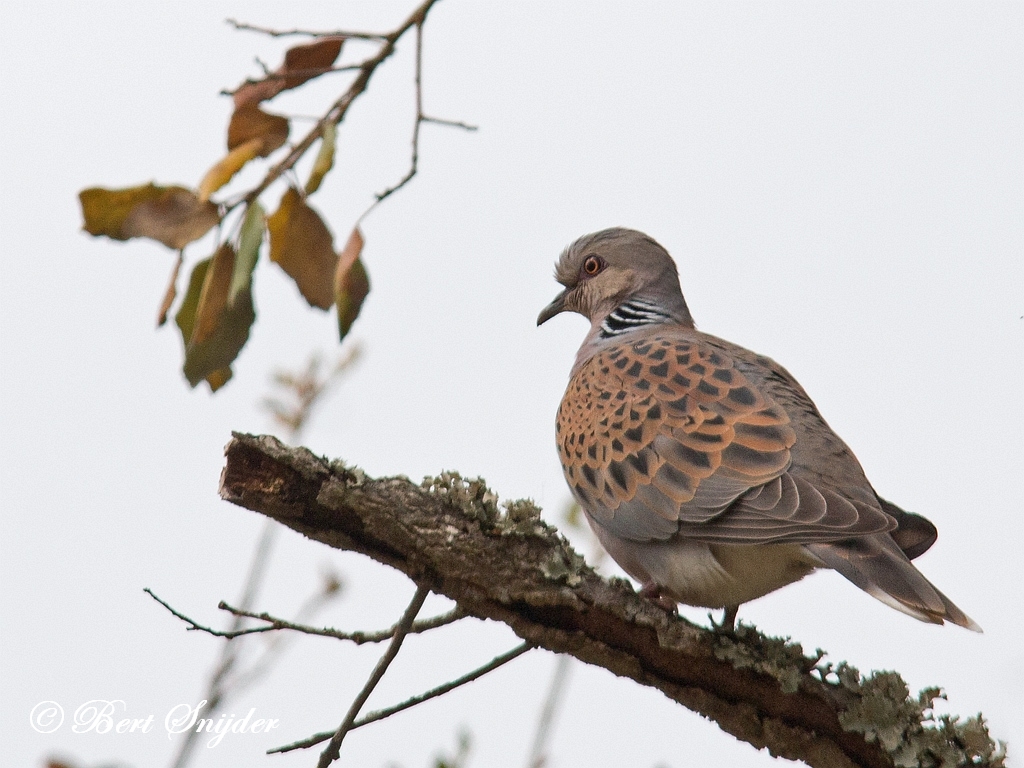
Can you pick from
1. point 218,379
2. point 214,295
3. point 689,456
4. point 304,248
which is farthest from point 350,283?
point 689,456

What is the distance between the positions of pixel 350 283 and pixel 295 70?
487 millimetres

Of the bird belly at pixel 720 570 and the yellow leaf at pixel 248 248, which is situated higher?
the bird belly at pixel 720 570

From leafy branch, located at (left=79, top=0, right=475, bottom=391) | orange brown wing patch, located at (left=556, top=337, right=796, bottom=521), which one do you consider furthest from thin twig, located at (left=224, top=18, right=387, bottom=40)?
orange brown wing patch, located at (left=556, top=337, right=796, bottom=521)

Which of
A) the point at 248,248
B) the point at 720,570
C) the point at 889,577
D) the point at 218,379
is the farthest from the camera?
the point at 720,570

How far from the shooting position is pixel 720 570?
3002 mm

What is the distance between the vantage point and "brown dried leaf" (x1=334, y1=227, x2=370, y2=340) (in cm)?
230

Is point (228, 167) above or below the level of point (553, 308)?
below

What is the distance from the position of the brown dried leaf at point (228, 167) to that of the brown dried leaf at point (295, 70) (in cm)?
10

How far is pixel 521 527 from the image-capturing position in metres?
2.55

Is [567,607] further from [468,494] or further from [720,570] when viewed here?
[720,570]

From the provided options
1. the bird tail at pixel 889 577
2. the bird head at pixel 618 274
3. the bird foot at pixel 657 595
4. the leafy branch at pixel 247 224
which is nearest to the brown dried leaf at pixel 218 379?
the leafy branch at pixel 247 224

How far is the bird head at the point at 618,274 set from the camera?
455 cm

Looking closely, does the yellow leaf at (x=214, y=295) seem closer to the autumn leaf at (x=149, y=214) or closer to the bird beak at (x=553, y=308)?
the autumn leaf at (x=149, y=214)

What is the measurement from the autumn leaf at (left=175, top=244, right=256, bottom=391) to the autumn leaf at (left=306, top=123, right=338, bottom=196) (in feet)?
0.70
